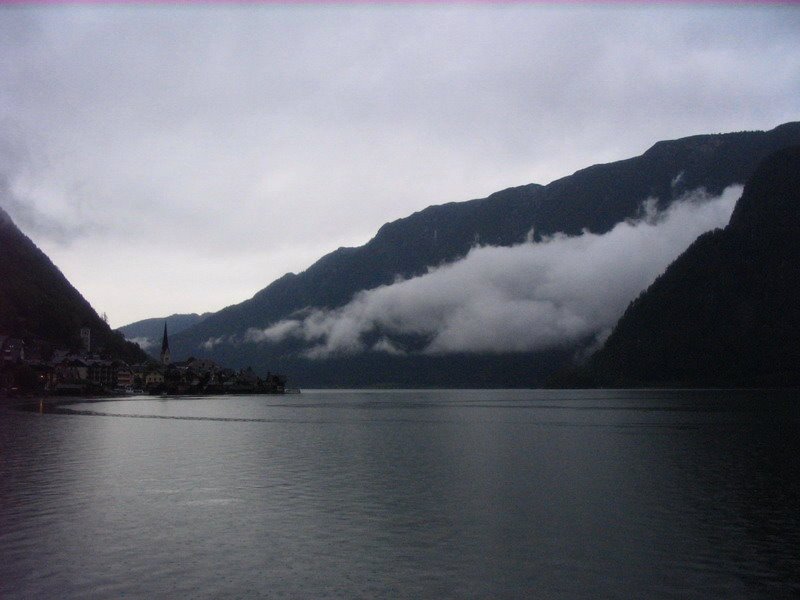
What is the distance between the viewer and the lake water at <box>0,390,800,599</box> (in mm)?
24750

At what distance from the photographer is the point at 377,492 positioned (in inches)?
1759

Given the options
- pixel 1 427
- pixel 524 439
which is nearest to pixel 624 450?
pixel 524 439

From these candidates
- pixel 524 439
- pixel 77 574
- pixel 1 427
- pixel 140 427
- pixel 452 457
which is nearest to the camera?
pixel 77 574

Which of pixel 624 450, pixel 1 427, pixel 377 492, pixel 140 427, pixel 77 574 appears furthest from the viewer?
pixel 140 427

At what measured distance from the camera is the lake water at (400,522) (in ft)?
81.2

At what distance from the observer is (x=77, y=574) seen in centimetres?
2538

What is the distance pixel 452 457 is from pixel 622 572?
132 ft

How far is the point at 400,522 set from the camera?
35.1 metres

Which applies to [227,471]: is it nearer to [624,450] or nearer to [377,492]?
[377,492]

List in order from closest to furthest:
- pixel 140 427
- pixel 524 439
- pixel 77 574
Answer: pixel 77 574 → pixel 524 439 → pixel 140 427

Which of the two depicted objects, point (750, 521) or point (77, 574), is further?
point (750, 521)

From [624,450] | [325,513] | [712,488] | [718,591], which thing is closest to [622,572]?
[718,591]

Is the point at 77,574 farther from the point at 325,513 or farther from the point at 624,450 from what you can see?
the point at 624,450

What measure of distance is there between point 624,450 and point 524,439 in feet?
56.6
